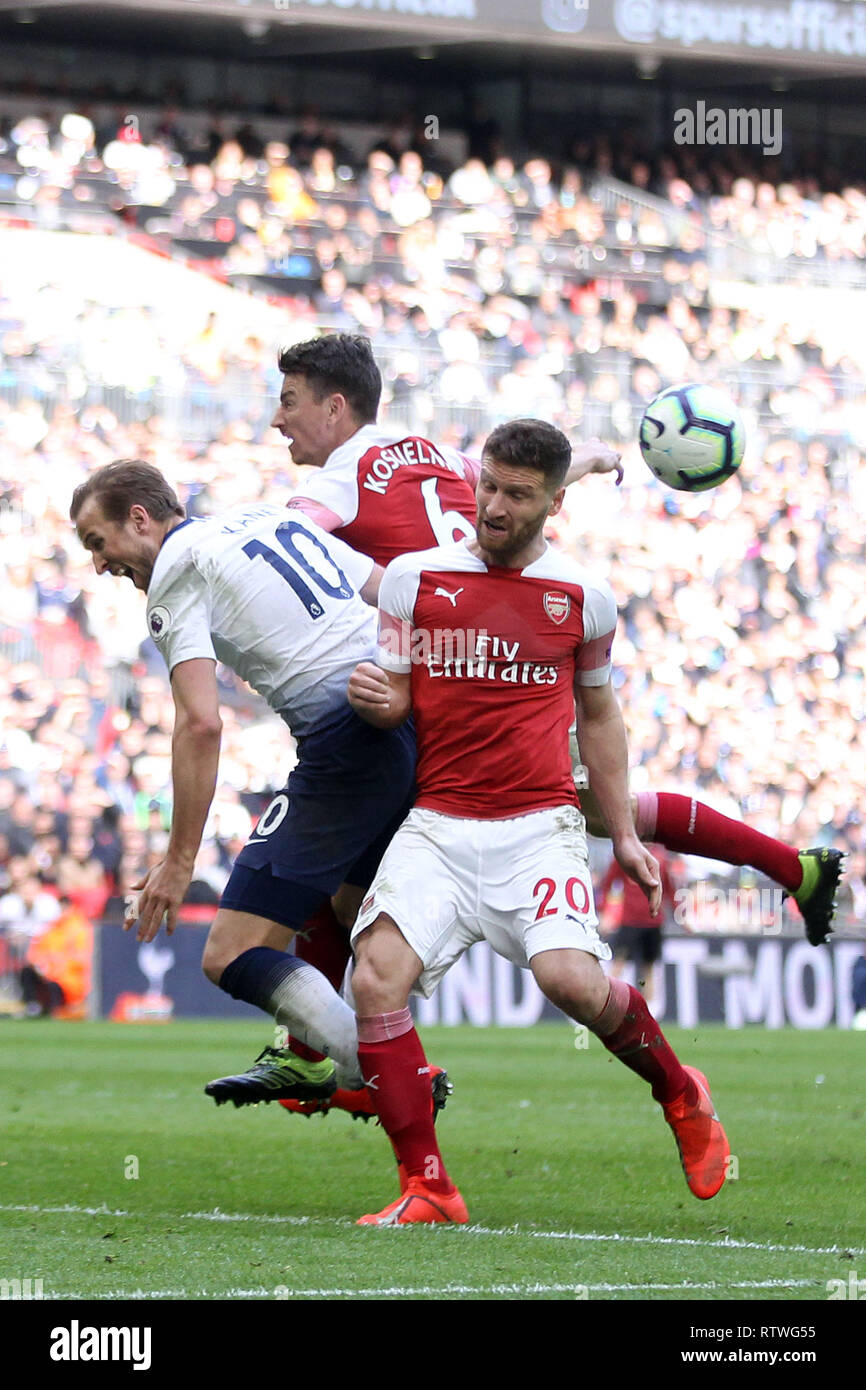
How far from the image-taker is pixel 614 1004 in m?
5.27

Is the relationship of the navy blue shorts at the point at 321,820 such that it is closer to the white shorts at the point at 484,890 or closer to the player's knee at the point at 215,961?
the player's knee at the point at 215,961

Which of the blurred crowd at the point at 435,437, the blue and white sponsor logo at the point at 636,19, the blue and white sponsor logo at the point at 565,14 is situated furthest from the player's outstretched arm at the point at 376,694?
the blue and white sponsor logo at the point at 636,19

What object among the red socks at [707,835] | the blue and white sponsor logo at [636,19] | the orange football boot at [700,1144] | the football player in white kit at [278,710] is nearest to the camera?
the football player in white kit at [278,710]

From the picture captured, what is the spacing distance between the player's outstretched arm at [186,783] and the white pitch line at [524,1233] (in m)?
0.82

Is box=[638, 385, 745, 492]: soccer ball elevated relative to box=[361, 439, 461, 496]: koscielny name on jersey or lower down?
elevated

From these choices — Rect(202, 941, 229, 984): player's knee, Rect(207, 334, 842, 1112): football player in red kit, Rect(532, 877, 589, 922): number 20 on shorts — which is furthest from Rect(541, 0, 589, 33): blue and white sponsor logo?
Rect(532, 877, 589, 922): number 20 on shorts

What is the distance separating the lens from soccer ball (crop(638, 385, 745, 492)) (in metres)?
6.66

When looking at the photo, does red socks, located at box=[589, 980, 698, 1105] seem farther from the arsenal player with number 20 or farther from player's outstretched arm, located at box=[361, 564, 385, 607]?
player's outstretched arm, located at box=[361, 564, 385, 607]

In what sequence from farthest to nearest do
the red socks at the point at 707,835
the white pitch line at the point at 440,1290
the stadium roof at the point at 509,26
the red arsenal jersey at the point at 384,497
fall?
the stadium roof at the point at 509,26 < the red socks at the point at 707,835 < the red arsenal jersey at the point at 384,497 < the white pitch line at the point at 440,1290

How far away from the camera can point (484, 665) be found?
5297 mm

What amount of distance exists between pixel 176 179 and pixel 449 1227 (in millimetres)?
18470

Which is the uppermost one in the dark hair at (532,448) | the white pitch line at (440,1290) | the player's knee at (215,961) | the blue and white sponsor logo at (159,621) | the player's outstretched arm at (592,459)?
the player's outstretched arm at (592,459)

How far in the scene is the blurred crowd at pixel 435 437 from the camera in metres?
16.7

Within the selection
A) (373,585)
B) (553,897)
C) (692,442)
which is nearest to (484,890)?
(553,897)
